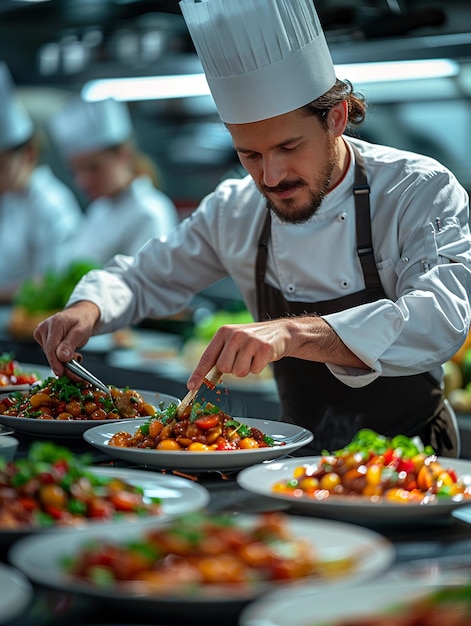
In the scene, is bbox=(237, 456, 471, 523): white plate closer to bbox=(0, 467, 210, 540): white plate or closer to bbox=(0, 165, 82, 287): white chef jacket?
bbox=(0, 467, 210, 540): white plate

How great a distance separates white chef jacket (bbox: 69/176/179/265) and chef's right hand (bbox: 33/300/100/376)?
3.04m

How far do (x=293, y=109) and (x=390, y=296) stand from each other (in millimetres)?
560

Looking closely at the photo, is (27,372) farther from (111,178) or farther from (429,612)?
(111,178)

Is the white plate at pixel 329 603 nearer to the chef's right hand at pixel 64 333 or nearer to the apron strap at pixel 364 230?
the chef's right hand at pixel 64 333

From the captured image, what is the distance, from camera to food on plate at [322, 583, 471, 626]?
Result: 102cm

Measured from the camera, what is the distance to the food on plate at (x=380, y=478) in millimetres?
1571

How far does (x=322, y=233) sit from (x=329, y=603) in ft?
5.25

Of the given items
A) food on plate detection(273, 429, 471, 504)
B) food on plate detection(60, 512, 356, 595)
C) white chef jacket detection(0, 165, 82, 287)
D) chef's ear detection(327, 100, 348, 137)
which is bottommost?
white chef jacket detection(0, 165, 82, 287)

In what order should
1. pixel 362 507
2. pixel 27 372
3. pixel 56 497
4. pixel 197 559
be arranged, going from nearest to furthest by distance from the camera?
pixel 197 559
pixel 56 497
pixel 362 507
pixel 27 372

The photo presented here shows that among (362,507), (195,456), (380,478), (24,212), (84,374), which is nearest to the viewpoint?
(362,507)

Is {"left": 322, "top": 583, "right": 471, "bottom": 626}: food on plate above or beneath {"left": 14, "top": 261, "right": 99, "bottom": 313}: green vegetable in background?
above

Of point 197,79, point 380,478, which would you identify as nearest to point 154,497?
point 380,478

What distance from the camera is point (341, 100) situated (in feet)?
8.34

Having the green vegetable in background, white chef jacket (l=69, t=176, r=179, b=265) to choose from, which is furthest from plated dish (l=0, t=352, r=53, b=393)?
white chef jacket (l=69, t=176, r=179, b=265)
